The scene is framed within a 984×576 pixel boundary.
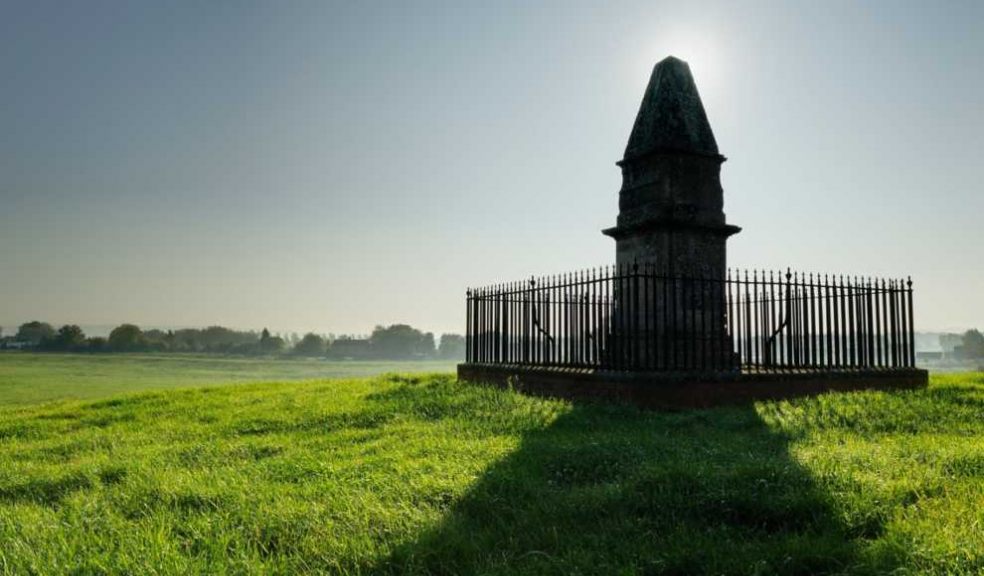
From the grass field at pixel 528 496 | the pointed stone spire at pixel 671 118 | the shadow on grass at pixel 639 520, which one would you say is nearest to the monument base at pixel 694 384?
the grass field at pixel 528 496

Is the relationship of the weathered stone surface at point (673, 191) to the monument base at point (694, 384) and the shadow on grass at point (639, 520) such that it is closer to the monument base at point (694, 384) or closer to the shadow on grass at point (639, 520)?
the monument base at point (694, 384)

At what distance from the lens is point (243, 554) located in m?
4.21

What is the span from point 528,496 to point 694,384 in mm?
5501

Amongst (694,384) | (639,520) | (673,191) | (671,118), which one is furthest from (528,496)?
(671,118)

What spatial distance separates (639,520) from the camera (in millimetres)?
4531

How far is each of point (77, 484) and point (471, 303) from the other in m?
9.07

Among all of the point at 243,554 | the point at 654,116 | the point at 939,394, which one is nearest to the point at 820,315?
the point at 939,394

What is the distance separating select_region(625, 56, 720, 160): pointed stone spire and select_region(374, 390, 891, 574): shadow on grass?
23.9 feet

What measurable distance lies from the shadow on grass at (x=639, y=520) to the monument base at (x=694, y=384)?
123 inches

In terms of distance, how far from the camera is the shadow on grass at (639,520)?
12.9 feet

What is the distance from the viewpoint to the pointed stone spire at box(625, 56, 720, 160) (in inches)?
487

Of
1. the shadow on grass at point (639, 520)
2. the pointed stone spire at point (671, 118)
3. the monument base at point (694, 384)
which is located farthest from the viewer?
the pointed stone spire at point (671, 118)

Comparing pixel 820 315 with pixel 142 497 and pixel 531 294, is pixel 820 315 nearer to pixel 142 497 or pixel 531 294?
pixel 531 294

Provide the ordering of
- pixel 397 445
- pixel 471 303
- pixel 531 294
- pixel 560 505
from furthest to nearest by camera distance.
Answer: pixel 471 303
pixel 531 294
pixel 397 445
pixel 560 505
